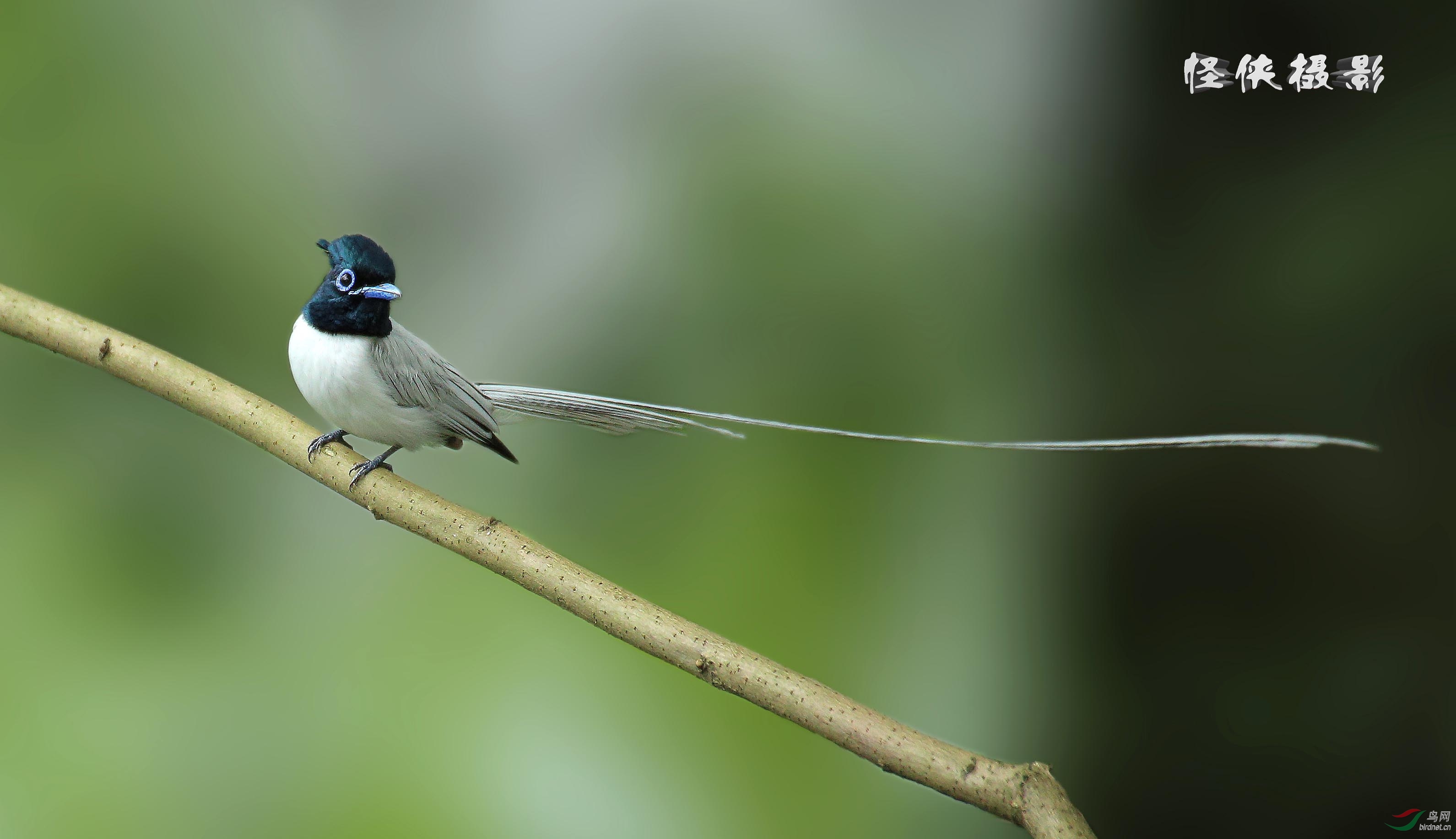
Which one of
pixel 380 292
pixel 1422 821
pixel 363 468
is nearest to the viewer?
pixel 380 292

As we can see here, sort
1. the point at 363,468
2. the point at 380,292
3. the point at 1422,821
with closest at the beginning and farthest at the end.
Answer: the point at 380,292, the point at 363,468, the point at 1422,821

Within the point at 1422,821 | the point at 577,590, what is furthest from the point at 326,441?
the point at 1422,821

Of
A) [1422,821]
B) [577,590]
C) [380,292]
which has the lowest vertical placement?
[1422,821]

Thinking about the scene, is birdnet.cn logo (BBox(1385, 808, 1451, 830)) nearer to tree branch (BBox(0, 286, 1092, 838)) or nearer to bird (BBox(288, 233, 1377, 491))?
bird (BBox(288, 233, 1377, 491))

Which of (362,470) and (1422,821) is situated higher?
(362,470)

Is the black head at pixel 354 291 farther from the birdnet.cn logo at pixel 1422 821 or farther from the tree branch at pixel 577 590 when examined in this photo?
the birdnet.cn logo at pixel 1422 821

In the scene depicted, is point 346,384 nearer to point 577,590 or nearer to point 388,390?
point 388,390

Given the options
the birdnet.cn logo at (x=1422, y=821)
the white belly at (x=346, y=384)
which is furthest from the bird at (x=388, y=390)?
the birdnet.cn logo at (x=1422, y=821)
